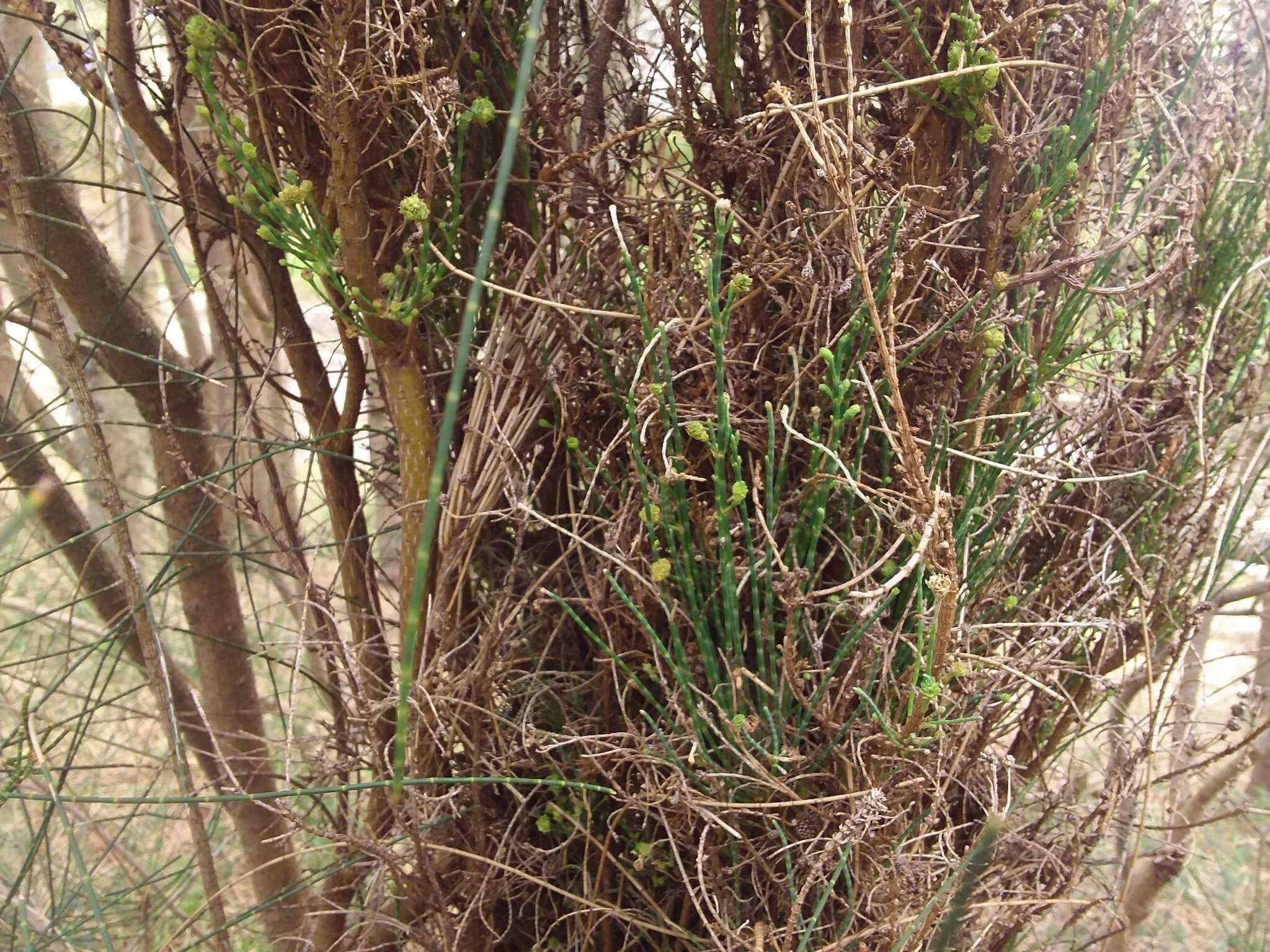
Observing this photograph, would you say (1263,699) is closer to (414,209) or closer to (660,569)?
(660,569)

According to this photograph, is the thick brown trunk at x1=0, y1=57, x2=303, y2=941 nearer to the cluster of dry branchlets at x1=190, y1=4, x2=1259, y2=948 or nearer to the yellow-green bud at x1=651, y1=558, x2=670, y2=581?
the cluster of dry branchlets at x1=190, y1=4, x2=1259, y2=948

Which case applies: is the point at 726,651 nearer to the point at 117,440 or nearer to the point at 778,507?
the point at 778,507

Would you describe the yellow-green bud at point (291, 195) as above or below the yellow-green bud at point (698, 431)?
above

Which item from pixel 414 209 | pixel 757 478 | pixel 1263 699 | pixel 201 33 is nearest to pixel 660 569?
pixel 757 478

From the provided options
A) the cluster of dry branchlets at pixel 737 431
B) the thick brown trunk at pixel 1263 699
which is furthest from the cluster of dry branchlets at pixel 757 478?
the thick brown trunk at pixel 1263 699

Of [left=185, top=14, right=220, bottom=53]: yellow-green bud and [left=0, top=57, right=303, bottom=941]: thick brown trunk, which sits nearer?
[left=185, top=14, right=220, bottom=53]: yellow-green bud

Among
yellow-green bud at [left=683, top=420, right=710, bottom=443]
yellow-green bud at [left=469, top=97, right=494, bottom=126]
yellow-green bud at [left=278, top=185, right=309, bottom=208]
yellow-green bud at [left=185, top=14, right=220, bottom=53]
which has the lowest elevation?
yellow-green bud at [left=683, top=420, right=710, bottom=443]

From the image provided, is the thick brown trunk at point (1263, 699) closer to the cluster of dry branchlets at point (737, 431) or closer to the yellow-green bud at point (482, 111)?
the cluster of dry branchlets at point (737, 431)

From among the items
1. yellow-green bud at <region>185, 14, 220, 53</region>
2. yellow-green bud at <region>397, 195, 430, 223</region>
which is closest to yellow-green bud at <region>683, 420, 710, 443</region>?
yellow-green bud at <region>397, 195, 430, 223</region>

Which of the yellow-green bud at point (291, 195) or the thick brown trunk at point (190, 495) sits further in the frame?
the thick brown trunk at point (190, 495)

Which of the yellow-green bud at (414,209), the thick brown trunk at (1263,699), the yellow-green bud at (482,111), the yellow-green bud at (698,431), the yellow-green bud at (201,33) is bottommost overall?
the thick brown trunk at (1263,699)

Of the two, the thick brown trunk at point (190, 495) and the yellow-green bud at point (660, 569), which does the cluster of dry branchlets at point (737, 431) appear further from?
the thick brown trunk at point (190, 495)

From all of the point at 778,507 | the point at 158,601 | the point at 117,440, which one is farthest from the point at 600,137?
the point at 117,440

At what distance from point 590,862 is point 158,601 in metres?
1.11
